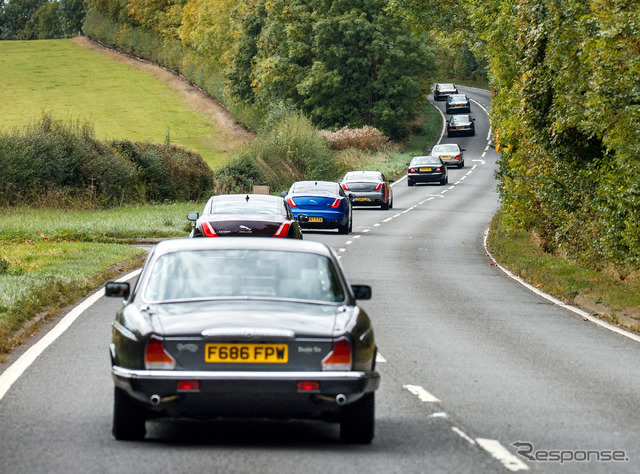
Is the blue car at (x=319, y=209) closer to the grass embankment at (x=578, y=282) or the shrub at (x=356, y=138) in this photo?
the grass embankment at (x=578, y=282)

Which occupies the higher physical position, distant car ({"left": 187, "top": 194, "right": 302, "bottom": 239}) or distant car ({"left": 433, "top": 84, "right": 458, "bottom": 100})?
distant car ({"left": 187, "top": 194, "right": 302, "bottom": 239})

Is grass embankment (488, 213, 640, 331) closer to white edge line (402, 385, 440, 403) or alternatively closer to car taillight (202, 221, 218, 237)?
car taillight (202, 221, 218, 237)

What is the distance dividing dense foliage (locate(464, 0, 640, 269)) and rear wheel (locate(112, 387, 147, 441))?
10.4m

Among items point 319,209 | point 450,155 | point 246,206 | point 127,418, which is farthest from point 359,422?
point 450,155

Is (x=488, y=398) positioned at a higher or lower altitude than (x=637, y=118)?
lower

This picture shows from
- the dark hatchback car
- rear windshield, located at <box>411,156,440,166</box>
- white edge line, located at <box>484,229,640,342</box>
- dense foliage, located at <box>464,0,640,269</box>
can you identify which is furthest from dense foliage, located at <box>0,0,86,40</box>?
the dark hatchback car

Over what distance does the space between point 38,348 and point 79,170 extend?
27.9 m

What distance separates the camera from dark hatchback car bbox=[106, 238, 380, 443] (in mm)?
6746

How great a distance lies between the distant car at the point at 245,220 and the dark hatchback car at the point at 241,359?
10.00m

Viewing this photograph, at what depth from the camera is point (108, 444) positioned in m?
7.09

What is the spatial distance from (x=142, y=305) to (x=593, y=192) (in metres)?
14.9

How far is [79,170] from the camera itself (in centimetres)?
3859

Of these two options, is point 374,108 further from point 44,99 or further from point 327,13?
point 44,99

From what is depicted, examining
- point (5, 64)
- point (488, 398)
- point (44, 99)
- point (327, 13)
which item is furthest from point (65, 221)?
point (5, 64)
